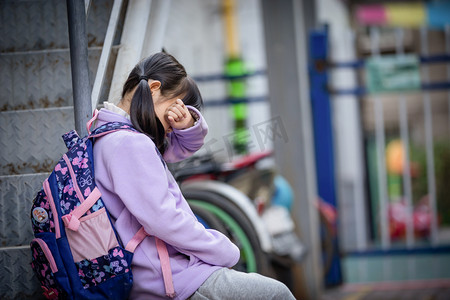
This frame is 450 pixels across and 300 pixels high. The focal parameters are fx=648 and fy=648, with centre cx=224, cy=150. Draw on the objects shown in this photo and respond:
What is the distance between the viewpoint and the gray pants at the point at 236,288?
71.2 inches

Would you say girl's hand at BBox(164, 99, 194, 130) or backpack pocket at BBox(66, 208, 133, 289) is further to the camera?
girl's hand at BBox(164, 99, 194, 130)

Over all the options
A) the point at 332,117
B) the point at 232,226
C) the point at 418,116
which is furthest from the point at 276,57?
the point at 418,116

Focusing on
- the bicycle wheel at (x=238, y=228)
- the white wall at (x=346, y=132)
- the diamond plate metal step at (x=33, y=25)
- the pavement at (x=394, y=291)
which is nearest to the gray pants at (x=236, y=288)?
the diamond plate metal step at (x=33, y=25)

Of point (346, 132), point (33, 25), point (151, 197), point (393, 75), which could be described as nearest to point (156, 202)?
point (151, 197)

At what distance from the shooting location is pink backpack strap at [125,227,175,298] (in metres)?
1.79

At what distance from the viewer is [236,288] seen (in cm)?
181

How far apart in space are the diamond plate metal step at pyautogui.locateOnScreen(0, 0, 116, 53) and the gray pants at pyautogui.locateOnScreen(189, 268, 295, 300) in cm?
103

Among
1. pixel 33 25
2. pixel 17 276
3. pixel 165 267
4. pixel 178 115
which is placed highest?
pixel 33 25

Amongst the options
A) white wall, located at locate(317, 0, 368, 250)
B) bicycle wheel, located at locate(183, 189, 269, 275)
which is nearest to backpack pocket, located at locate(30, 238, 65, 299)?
bicycle wheel, located at locate(183, 189, 269, 275)

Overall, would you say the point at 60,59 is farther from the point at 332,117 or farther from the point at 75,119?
the point at 332,117

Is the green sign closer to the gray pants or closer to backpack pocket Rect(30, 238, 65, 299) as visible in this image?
the gray pants

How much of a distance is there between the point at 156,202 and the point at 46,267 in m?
0.38

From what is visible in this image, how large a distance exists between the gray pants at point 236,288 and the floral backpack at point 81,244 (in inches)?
3.9

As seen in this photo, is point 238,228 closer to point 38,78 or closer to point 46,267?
point 38,78
